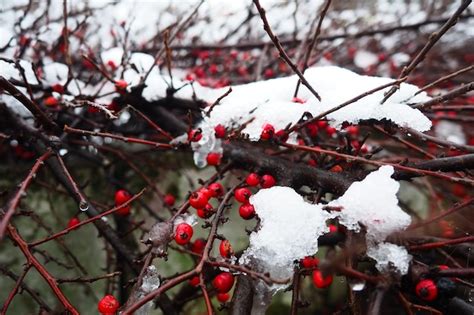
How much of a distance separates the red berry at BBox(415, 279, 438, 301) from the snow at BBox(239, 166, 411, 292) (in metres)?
0.10

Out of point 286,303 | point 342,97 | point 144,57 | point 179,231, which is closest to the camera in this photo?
point 179,231

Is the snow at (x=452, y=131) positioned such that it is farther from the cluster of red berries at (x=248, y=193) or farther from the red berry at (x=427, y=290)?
the red berry at (x=427, y=290)

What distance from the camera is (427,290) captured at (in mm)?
994

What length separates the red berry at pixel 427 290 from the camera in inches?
39.1

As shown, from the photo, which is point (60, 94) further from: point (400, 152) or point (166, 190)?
point (400, 152)

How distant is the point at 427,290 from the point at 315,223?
341 millimetres

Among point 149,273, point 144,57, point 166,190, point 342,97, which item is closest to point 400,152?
point 342,97

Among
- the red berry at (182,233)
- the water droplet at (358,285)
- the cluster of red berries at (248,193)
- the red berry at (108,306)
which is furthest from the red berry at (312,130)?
the red berry at (108,306)

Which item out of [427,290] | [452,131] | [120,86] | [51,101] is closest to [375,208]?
[427,290]

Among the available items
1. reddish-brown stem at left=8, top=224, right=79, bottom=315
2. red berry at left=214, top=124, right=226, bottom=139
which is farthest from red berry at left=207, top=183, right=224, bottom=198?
reddish-brown stem at left=8, top=224, right=79, bottom=315

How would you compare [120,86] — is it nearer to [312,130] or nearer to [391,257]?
[312,130]

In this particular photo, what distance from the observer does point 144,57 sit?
91.1 inches

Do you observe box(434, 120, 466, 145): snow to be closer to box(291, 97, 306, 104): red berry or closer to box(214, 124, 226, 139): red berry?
box(291, 97, 306, 104): red berry

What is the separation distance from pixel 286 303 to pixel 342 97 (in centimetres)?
163
